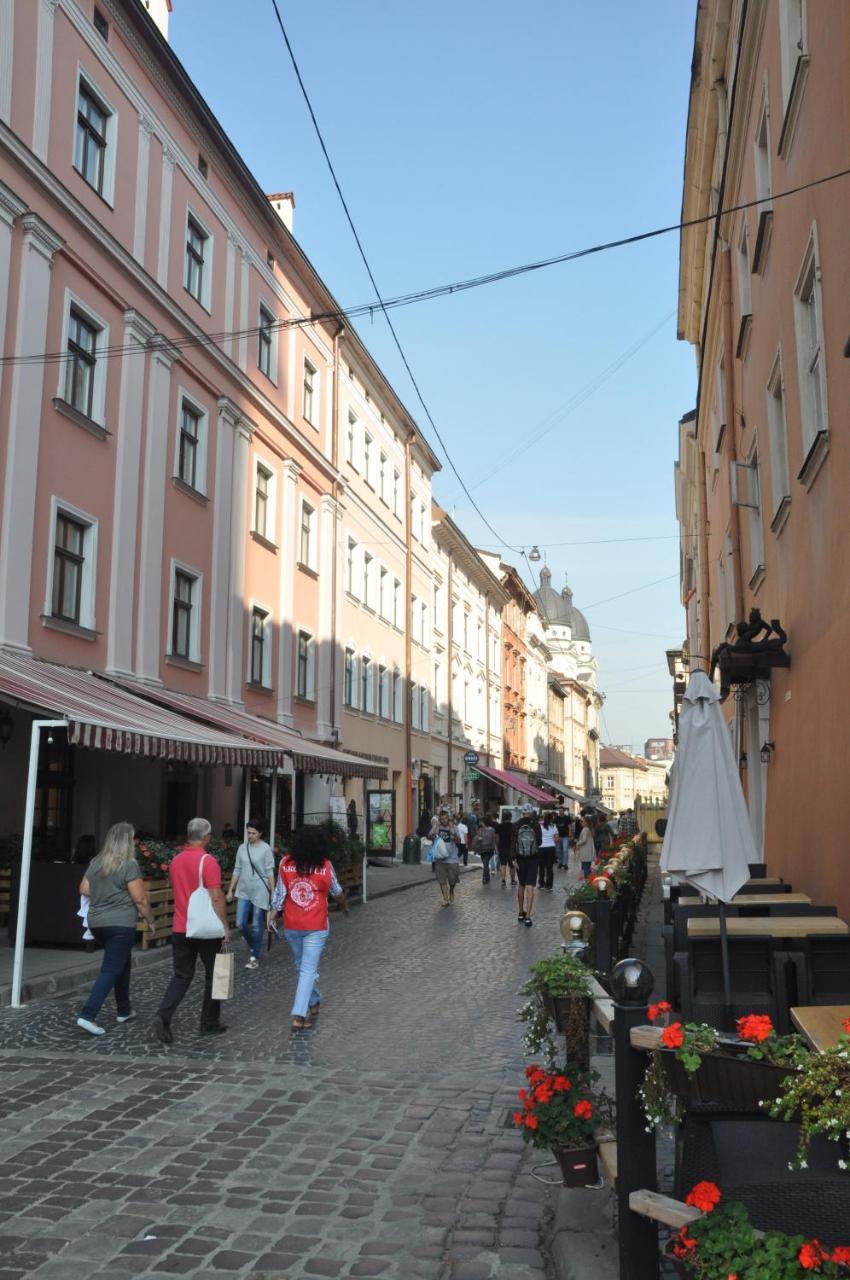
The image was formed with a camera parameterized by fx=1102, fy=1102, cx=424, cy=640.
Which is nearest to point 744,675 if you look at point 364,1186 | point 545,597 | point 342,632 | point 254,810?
point 364,1186

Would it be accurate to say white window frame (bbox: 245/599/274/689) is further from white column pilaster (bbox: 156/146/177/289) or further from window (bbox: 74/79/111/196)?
window (bbox: 74/79/111/196)

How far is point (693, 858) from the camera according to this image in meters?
7.43

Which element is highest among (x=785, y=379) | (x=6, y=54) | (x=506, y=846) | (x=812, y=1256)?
(x=6, y=54)

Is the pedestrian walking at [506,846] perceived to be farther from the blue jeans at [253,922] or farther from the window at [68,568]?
the blue jeans at [253,922]

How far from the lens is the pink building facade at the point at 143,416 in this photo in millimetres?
16141

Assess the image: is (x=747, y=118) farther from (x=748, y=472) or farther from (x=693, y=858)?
(x=693, y=858)

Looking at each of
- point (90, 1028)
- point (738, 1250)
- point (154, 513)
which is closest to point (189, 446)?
point (154, 513)

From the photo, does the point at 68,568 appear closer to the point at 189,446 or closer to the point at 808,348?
the point at 189,446

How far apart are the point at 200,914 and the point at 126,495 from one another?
1157cm

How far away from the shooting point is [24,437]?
1596 centimetres

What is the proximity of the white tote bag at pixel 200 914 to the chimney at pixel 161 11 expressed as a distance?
19.7 metres

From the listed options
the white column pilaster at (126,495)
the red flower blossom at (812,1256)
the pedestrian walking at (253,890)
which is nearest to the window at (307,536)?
the white column pilaster at (126,495)

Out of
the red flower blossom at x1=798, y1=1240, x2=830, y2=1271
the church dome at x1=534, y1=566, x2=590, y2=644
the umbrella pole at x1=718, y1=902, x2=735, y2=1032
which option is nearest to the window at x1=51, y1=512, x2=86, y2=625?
the umbrella pole at x1=718, y1=902, x2=735, y2=1032

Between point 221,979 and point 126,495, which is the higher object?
point 126,495
